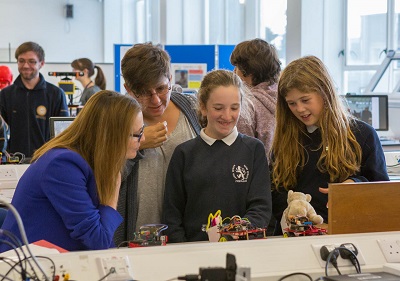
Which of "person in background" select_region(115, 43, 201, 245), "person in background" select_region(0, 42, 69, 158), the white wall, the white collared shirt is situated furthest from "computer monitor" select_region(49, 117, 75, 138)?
the white wall

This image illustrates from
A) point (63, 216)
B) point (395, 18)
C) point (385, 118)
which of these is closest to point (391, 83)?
point (395, 18)

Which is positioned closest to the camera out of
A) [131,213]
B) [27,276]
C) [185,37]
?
[27,276]

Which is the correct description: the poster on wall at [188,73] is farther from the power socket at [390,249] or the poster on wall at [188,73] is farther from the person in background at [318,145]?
the power socket at [390,249]

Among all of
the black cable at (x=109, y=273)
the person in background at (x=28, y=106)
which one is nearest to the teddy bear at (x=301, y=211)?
the black cable at (x=109, y=273)

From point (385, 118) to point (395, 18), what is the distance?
149 centimetres

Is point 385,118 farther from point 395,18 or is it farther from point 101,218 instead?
point 101,218

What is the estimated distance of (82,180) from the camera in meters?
2.04

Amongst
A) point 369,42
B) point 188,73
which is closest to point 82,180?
point 369,42

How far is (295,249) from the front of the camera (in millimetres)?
1888

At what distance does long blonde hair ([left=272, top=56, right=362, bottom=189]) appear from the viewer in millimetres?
2428

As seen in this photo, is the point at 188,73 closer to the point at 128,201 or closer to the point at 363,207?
the point at 128,201

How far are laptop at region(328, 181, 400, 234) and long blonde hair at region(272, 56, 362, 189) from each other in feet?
1.10

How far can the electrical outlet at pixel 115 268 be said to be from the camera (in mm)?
1669

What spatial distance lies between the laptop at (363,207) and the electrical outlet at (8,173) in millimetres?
2296
